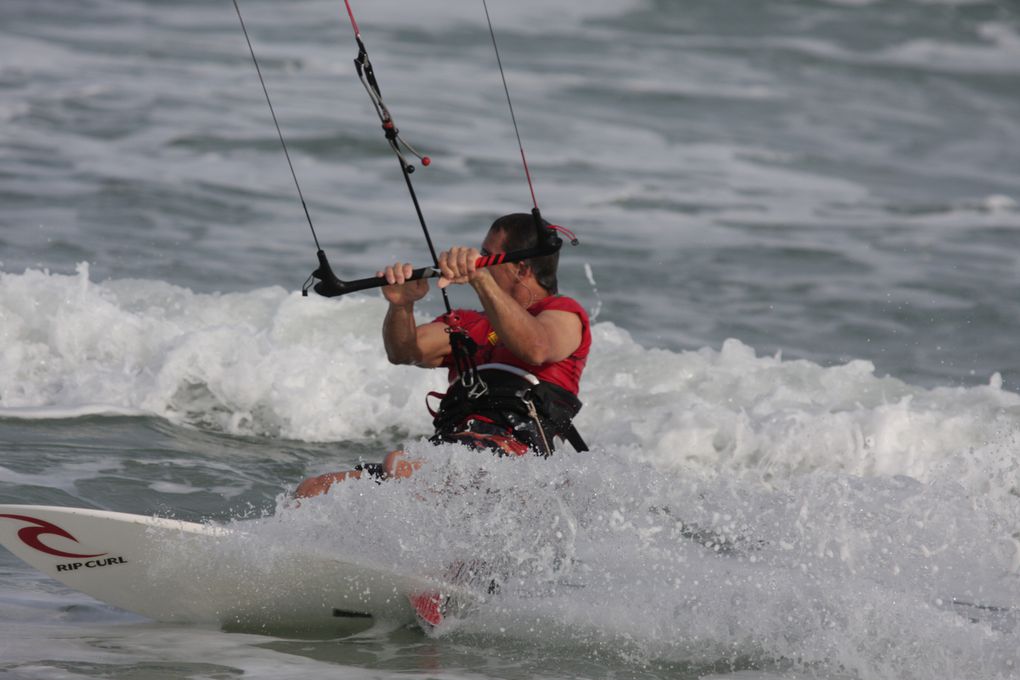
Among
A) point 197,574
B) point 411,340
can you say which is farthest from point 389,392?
point 197,574

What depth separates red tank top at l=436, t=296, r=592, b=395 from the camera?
4840 mm

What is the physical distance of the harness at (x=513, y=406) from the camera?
4816 mm

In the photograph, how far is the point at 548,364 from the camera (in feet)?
16.1

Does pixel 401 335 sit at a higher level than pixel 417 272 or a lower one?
lower

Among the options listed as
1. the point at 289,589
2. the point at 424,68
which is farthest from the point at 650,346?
the point at 424,68

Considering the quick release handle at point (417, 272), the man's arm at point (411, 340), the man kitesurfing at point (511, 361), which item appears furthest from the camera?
the man's arm at point (411, 340)

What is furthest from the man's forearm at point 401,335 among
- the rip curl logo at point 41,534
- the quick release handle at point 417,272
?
the rip curl logo at point 41,534

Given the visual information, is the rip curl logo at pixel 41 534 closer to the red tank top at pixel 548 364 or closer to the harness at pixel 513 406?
the harness at pixel 513 406

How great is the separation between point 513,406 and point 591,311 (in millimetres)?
5559

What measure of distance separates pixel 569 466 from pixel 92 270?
636 centimetres

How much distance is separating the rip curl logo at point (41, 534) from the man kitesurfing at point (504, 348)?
0.76 meters

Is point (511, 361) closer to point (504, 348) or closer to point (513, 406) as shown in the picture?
point (504, 348)

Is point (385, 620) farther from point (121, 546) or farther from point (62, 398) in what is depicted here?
point (62, 398)

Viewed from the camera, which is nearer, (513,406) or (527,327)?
(527,327)
